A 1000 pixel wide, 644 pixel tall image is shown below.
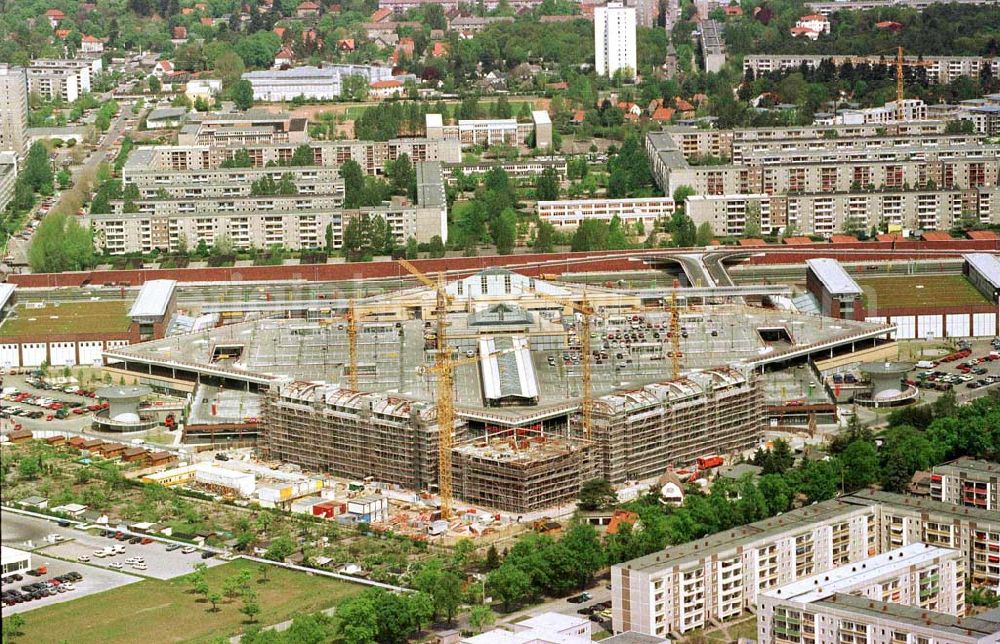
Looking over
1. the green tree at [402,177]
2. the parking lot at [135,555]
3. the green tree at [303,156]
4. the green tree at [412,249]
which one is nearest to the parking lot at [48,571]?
the parking lot at [135,555]

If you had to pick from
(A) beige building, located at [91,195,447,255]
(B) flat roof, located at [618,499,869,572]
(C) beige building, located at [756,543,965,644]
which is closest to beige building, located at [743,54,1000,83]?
(A) beige building, located at [91,195,447,255]

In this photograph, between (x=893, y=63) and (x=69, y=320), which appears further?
(x=893, y=63)

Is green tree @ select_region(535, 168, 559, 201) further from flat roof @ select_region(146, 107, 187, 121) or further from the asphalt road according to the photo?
flat roof @ select_region(146, 107, 187, 121)

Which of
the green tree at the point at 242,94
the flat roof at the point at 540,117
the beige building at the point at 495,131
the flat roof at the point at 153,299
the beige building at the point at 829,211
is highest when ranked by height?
the green tree at the point at 242,94

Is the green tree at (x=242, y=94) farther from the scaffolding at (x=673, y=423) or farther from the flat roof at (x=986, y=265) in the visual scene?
the scaffolding at (x=673, y=423)

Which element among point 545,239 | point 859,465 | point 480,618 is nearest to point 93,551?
point 480,618

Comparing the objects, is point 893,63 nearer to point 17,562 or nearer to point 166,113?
Answer: point 166,113
